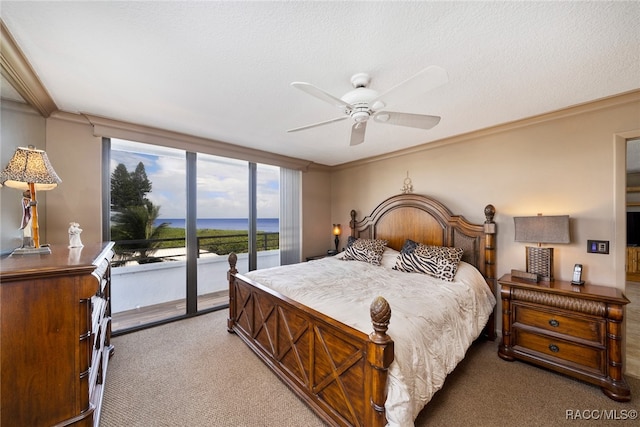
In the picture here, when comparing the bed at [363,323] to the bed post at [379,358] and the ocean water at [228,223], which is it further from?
the ocean water at [228,223]

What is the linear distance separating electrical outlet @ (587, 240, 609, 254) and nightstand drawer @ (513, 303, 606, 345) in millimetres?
709

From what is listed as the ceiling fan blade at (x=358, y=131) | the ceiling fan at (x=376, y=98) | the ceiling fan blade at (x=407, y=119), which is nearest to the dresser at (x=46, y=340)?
the ceiling fan at (x=376, y=98)

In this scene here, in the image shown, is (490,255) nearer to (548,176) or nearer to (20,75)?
(548,176)

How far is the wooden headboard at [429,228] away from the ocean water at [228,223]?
1.52 m

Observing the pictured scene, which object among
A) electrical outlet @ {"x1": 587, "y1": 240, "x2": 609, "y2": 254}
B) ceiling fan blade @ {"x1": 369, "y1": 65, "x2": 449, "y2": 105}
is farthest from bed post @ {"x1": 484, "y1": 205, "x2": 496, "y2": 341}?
ceiling fan blade @ {"x1": 369, "y1": 65, "x2": 449, "y2": 105}

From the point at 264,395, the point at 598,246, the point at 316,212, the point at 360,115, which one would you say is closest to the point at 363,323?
the point at 264,395

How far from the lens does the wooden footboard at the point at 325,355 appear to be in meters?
1.41

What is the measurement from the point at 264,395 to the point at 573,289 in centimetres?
287

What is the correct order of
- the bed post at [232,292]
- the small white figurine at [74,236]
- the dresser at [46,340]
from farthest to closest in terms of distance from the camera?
the bed post at [232,292]
the small white figurine at [74,236]
the dresser at [46,340]

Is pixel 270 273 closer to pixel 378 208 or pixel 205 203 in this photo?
pixel 205 203

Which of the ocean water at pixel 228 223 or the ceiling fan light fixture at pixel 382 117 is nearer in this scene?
the ceiling fan light fixture at pixel 382 117

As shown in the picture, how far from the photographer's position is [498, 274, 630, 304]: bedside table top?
6.65 ft

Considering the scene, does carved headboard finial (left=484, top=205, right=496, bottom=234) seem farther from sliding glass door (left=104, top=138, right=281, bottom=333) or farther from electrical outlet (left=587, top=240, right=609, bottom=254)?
sliding glass door (left=104, top=138, right=281, bottom=333)

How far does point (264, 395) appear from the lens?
206 cm
